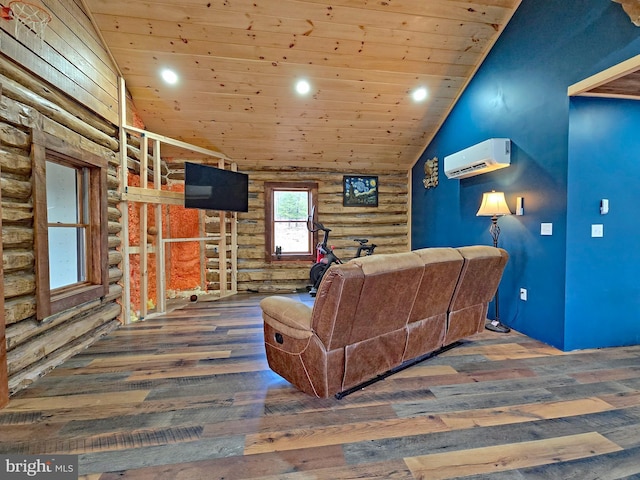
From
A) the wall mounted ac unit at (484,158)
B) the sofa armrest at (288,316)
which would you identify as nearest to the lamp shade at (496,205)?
the wall mounted ac unit at (484,158)

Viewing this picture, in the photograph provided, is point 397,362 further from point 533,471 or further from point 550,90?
point 550,90

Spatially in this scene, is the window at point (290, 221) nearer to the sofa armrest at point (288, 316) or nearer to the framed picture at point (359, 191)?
the framed picture at point (359, 191)

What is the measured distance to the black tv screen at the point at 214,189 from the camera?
4203 millimetres

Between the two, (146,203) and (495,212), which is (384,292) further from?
(146,203)

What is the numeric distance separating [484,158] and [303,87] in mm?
2455

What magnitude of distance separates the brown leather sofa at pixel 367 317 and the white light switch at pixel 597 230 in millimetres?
989

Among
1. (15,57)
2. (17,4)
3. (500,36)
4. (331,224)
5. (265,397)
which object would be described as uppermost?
(500,36)

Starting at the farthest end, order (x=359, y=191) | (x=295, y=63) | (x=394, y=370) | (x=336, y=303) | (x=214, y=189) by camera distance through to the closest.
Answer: (x=359, y=191) → (x=214, y=189) → (x=295, y=63) → (x=394, y=370) → (x=336, y=303)

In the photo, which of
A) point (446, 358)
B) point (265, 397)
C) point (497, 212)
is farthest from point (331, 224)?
point (265, 397)

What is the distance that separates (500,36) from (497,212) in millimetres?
2131

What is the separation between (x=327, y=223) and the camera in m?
5.81

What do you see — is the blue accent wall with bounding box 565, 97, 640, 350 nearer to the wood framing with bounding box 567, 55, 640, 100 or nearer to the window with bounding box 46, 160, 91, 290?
the wood framing with bounding box 567, 55, 640, 100

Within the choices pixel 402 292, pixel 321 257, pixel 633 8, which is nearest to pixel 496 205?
pixel 633 8

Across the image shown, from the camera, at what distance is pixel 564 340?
2.80 m
